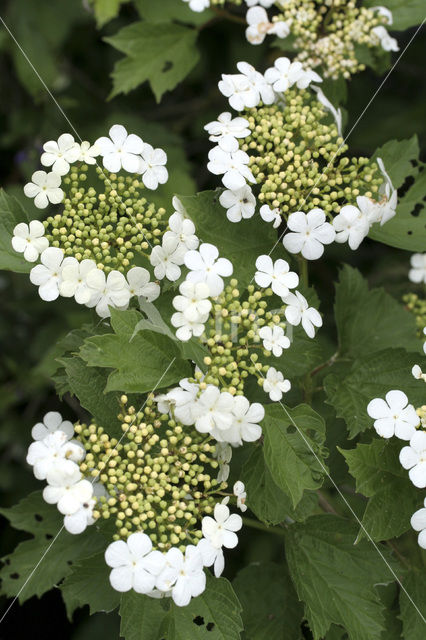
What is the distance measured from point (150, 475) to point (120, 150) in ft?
2.60

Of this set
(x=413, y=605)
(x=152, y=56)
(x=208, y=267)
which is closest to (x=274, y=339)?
(x=208, y=267)

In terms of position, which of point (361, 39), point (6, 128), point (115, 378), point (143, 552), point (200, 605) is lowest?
point (6, 128)

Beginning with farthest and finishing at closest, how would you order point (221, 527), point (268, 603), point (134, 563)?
point (268, 603), point (221, 527), point (134, 563)

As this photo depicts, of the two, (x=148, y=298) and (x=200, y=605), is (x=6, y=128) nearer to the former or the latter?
(x=148, y=298)

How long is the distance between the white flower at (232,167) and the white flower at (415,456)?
0.68 metres

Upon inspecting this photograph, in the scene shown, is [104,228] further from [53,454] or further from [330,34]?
[330,34]

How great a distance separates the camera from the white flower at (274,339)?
5.19 feet

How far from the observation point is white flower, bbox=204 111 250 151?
1.73 meters

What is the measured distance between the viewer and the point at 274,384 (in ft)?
5.22

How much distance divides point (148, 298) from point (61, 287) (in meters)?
0.20

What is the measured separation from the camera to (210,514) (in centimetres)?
167

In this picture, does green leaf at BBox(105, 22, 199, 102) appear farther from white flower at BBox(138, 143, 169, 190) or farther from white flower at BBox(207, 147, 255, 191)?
white flower at BBox(207, 147, 255, 191)

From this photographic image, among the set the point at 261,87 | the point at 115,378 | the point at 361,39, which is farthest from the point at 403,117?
the point at 115,378

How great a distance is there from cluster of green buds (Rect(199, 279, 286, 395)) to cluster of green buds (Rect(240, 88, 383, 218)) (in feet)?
0.84
